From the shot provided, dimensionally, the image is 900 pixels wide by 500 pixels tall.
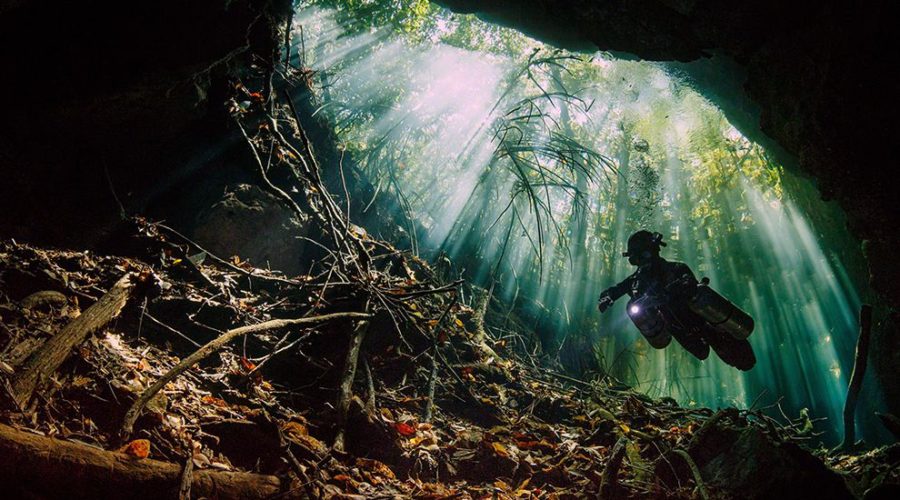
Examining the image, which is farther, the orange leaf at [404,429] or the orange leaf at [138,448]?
the orange leaf at [404,429]

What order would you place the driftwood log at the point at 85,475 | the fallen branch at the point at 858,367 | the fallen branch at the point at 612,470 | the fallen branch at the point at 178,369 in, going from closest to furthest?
the driftwood log at the point at 85,475 → the fallen branch at the point at 178,369 → the fallen branch at the point at 612,470 → the fallen branch at the point at 858,367

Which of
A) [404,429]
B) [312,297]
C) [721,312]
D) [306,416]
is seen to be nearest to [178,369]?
[306,416]

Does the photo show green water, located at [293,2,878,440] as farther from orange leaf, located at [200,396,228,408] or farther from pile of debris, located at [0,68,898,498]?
orange leaf, located at [200,396,228,408]

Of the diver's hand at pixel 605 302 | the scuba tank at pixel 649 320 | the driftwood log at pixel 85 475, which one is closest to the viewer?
the driftwood log at pixel 85 475

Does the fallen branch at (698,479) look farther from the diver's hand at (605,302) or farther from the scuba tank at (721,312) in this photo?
the diver's hand at (605,302)

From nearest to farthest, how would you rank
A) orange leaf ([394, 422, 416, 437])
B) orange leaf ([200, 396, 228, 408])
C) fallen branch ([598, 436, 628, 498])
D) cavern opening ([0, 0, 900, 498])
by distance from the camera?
cavern opening ([0, 0, 900, 498]) < orange leaf ([200, 396, 228, 408]) < fallen branch ([598, 436, 628, 498]) < orange leaf ([394, 422, 416, 437])

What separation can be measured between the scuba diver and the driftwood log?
5527mm

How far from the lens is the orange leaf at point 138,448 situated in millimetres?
1645

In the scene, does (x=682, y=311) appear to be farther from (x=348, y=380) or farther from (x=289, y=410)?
(x=289, y=410)

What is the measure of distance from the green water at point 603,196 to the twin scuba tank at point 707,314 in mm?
3315

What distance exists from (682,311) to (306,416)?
5595mm

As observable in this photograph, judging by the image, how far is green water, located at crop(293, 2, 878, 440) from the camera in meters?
10.1

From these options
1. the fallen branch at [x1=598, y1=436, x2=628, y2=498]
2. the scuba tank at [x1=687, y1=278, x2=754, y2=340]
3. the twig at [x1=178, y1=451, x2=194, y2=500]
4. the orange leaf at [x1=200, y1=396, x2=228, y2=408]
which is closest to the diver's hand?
the scuba tank at [x1=687, y1=278, x2=754, y2=340]

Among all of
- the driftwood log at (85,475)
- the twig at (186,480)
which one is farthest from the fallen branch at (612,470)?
the twig at (186,480)
